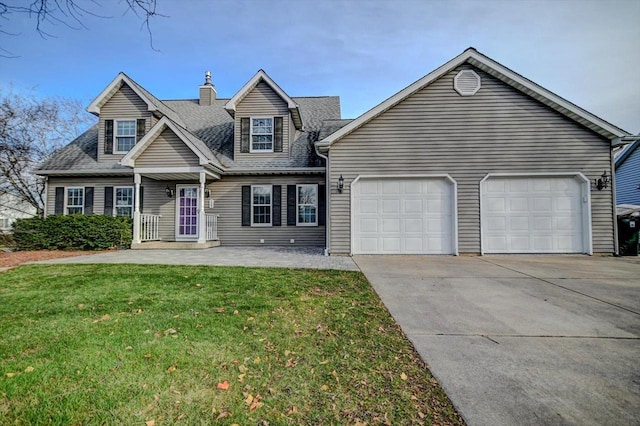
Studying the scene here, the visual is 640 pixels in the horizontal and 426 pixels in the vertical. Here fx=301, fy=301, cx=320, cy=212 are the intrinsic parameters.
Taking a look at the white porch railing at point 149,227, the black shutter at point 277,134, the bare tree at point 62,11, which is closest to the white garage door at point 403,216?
the black shutter at point 277,134

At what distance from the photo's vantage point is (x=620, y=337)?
10.6ft

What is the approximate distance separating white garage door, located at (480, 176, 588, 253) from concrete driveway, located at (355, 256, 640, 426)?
2510mm

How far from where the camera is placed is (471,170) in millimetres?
9320

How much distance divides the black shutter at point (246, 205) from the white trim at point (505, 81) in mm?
4312

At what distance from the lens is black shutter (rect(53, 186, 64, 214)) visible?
12.5 metres

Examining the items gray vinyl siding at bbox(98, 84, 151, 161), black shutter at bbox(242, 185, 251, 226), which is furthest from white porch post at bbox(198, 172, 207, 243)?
gray vinyl siding at bbox(98, 84, 151, 161)

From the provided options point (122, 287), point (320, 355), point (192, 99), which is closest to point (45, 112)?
point (192, 99)

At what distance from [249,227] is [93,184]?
22.3ft

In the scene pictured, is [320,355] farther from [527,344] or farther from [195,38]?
[195,38]

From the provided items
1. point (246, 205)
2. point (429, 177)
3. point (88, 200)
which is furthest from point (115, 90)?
point (429, 177)

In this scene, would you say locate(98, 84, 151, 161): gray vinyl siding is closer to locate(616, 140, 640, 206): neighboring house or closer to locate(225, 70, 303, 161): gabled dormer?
locate(225, 70, 303, 161): gabled dormer

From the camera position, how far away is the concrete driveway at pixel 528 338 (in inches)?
81.7

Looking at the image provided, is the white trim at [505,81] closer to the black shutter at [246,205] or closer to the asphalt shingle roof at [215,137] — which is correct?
the asphalt shingle roof at [215,137]

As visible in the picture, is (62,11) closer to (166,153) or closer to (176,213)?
(166,153)
